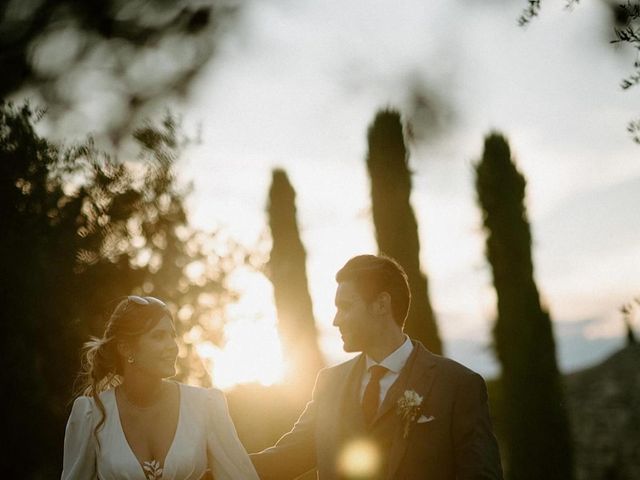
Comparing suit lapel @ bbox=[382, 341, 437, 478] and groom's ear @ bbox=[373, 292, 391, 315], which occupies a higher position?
groom's ear @ bbox=[373, 292, 391, 315]

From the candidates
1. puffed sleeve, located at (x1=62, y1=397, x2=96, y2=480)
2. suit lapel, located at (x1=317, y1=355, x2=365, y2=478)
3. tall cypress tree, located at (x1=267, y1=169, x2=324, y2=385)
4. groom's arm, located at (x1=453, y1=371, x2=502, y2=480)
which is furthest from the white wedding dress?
tall cypress tree, located at (x1=267, y1=169, x2=324, y2=385)

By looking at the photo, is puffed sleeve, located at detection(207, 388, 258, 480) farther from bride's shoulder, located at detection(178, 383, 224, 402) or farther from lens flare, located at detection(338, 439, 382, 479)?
lens flare, located at detection(338, 439, 382, 479)

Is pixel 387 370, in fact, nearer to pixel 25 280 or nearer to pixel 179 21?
pixel 25 280

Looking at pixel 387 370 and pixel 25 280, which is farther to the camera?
pixel 25 280

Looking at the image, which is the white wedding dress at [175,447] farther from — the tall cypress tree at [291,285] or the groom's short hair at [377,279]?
the tall cypress tree at [291,285]

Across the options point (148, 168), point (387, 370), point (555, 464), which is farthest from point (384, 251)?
point (387, 370)

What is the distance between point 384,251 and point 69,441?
1329 centimetres

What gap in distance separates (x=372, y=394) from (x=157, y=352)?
5.29 feet

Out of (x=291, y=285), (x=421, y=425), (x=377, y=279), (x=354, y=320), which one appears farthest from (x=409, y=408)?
(x=291, y=285)

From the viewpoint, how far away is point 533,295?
18.2 metres

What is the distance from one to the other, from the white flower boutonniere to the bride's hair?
192cm

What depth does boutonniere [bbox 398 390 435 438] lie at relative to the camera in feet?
15.9

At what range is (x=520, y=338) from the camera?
58.4ft

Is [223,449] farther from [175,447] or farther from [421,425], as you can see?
[421,425]
